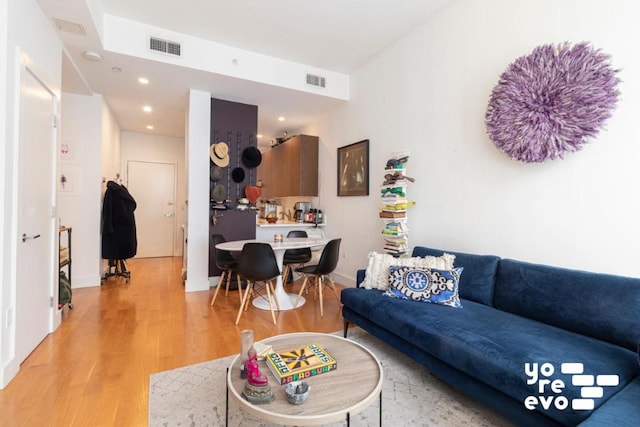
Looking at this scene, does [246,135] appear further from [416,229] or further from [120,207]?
[416,229]

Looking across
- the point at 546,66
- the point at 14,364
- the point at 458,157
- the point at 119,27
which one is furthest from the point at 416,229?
the point at 119,27

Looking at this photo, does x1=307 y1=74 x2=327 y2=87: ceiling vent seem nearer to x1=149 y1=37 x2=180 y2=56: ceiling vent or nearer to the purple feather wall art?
x1=149 y1=37 x2=180 y2=56: ceiling vent

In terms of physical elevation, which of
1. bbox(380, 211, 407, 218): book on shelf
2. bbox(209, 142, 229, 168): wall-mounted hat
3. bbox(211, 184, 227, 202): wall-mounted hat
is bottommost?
bbox(380, 211, 407, 218): book on shelf

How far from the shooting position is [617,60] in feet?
6.30

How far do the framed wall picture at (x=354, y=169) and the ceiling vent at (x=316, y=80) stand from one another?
0.96 meters

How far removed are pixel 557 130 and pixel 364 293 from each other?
1.86m

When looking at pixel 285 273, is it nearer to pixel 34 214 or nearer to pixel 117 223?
pixel 117 223

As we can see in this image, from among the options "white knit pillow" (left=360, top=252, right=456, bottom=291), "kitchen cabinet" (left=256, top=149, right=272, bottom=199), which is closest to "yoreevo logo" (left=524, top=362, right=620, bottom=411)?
A: "white knit pillow" (left=360, top=252, right=456, bottom=291)

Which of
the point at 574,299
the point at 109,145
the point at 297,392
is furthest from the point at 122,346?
the point at 109,145

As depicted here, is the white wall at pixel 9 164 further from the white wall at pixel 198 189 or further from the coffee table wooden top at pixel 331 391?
the white wall at pixel 198 189

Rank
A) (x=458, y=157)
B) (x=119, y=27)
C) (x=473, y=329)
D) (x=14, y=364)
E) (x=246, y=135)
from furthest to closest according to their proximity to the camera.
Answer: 1. (x=246, y=135)
2. (x=119, y=27)
3. (x=458, y=157)
4. (x=14, y=364)
5. (x=473, y=329)

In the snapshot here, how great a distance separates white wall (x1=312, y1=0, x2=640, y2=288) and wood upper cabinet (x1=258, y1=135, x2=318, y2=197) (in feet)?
4.16

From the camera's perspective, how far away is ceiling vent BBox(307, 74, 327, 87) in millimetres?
4262

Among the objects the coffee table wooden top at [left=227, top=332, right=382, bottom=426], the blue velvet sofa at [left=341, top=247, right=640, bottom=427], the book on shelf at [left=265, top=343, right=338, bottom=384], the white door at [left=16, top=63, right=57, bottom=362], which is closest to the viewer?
the coffee table wooden top at [left=227, top=332, right=382, bottom=426]
